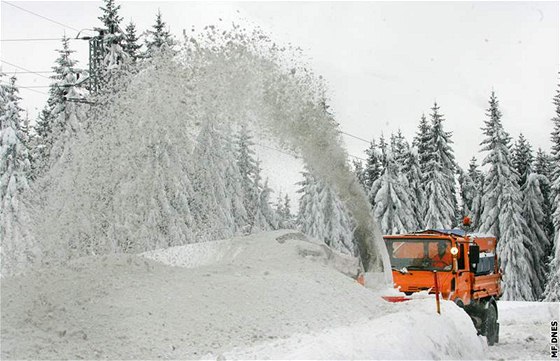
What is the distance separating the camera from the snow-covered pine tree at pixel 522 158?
4925 centimetres

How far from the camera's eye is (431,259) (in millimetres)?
14672

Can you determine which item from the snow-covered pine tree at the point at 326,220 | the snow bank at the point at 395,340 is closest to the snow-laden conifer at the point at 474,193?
the snow-covered pine tree at the point at 326,220

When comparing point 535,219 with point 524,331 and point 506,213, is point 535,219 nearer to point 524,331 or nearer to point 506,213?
point 506,213

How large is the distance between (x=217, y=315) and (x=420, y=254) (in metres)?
7.56

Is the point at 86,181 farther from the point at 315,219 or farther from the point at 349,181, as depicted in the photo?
the point at 315,219


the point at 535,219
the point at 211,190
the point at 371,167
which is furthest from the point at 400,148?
the point at 211,190

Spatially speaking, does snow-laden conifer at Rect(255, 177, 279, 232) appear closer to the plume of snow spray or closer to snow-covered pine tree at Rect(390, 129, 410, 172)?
snow-covered pine tree at Rect(390, 129, 410, 172)

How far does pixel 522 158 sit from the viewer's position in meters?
50.2

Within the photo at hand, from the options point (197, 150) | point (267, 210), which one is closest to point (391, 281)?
Answer: point (197, 150)

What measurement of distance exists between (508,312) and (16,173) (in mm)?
28508

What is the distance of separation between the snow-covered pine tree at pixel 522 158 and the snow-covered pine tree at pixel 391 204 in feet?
30.4

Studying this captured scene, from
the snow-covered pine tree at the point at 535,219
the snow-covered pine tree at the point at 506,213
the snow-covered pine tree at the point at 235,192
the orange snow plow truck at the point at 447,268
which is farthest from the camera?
the snow-covered pine tree at the point at 535,219

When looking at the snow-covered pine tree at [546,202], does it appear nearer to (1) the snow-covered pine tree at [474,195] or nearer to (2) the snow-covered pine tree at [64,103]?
(1) the snow-covered pine tree at [474,195]

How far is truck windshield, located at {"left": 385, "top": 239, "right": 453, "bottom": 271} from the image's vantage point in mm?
14562
